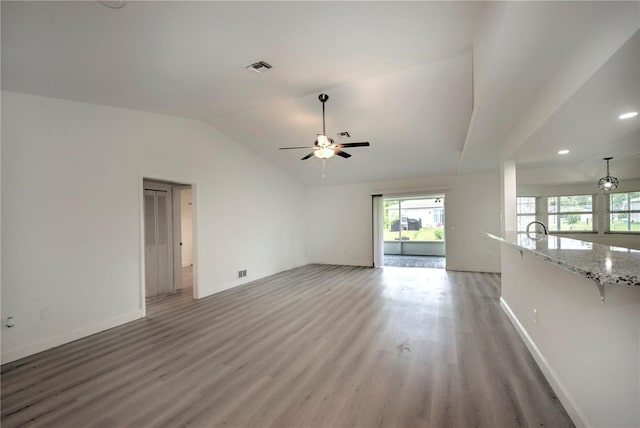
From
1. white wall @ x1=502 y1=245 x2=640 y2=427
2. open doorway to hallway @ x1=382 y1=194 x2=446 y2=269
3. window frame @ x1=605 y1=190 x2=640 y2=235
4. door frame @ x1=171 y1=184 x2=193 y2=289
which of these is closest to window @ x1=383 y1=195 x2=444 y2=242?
open doorway to hallway @ x1=382 y1=194 x2=446 y2=269

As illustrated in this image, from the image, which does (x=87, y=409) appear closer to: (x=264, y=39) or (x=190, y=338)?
(x=190, y=338)

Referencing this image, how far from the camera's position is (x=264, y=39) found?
2.53m

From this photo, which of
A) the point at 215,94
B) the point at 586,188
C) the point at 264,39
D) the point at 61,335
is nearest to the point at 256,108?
the point at 215,94

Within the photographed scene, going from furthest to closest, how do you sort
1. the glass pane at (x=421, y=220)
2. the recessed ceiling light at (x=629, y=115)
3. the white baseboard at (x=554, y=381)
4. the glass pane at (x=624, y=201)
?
the glass pane at (x=421, y=220), the glass pane at (x=624, y=201), the recessed ceiling light at (x=629, y=115), the white baseboard at (x=554, y=381)

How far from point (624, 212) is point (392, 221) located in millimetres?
6645

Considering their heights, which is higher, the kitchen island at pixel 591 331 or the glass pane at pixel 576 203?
the glass pane at pixel 576 203

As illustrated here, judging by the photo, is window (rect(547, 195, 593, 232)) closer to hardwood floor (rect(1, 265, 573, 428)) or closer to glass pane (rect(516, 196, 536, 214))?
glass pane (rect(516, 196, 536, 214))

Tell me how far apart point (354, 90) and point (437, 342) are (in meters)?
3.38

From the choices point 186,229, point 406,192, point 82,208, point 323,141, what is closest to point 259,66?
point 323,141

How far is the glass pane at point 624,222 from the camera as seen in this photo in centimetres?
613

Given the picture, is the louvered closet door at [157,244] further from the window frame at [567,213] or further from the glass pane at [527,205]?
the window frame at [567,213]

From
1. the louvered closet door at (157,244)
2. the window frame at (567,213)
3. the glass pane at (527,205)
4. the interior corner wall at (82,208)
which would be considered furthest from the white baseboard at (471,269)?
the louvered closet door at (157,244)

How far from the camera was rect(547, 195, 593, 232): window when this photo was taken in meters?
6.80

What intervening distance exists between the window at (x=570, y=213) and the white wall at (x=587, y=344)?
5.51m
